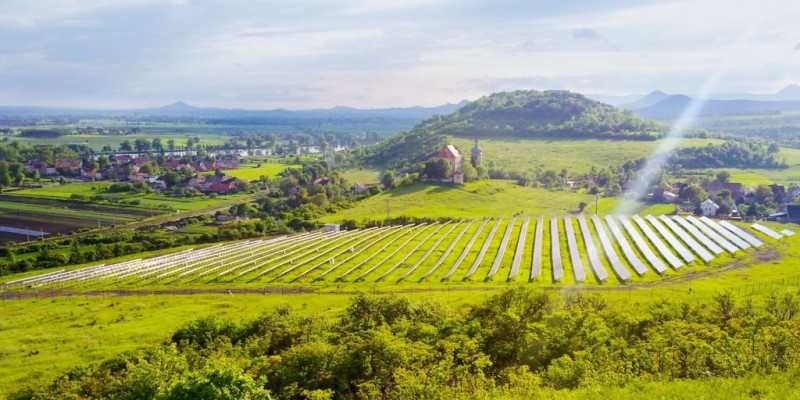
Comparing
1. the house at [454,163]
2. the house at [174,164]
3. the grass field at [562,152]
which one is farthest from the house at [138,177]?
the grass field at [562,152]

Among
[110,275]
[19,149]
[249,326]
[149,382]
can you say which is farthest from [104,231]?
[19,149]

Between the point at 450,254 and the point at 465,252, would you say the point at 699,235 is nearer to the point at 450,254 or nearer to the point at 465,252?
the point at 465,252

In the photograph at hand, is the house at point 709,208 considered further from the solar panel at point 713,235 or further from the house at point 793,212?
the solar panel at point 713,235

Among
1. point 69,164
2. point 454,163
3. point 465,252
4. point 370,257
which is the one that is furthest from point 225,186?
point 465,252

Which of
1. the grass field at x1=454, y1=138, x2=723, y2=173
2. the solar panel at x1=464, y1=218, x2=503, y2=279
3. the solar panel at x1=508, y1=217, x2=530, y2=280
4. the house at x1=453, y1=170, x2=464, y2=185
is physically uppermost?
the grass field at x1=454, y1=138, x2=723, y2=173

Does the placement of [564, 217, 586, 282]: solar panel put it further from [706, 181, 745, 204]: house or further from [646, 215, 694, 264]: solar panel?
[706, 181, 745, 204]: house

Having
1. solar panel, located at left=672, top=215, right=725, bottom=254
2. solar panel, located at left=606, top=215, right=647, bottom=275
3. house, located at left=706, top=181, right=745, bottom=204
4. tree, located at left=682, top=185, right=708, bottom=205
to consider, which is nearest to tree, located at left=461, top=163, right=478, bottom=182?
solar panel, located at left=606, top=215, right=647, bottom=275
